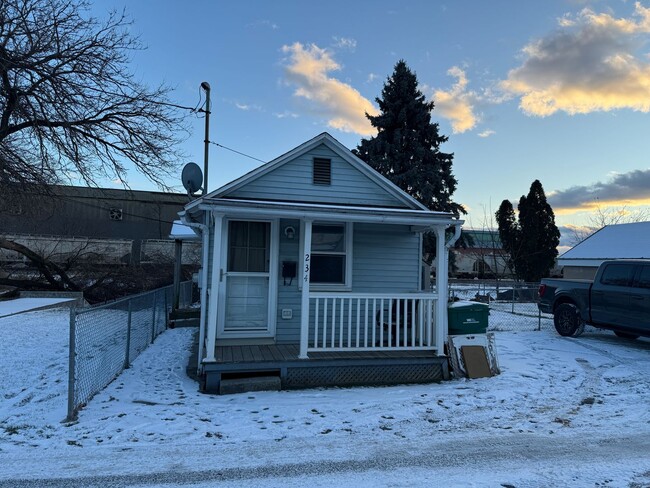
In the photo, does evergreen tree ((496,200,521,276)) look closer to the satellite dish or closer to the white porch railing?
the white porch railing

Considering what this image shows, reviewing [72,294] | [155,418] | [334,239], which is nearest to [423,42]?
[334,239]

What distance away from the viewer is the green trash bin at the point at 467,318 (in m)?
6.60

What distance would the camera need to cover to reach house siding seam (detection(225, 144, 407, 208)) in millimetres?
7285

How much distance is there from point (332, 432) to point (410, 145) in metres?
18.9

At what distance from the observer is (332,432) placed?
13.9 ft

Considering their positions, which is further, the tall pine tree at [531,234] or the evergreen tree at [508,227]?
the evergreen tree at [508,227]

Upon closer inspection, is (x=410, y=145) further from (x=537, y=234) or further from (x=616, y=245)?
(x=616, y=245)

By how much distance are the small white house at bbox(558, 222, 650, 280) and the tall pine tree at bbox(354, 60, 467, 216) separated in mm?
10068

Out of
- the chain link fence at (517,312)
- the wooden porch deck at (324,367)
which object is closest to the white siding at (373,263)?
the wooden porch deck at (324,367)

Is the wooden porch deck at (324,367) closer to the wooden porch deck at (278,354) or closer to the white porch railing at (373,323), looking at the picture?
the wooden porch deck at (278,354)

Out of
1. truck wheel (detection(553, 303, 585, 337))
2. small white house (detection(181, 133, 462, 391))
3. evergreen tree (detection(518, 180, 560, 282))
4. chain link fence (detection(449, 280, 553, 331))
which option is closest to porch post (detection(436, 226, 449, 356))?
small white house (detection(181, 133, 462, 391))

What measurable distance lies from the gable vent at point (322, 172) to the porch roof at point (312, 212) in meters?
1.63

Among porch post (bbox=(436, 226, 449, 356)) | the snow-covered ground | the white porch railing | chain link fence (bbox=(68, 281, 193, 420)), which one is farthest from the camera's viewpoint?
porch post (bbox=(436, 226, 449, 356))

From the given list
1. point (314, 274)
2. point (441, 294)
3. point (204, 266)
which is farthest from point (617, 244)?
point (204, 266)
